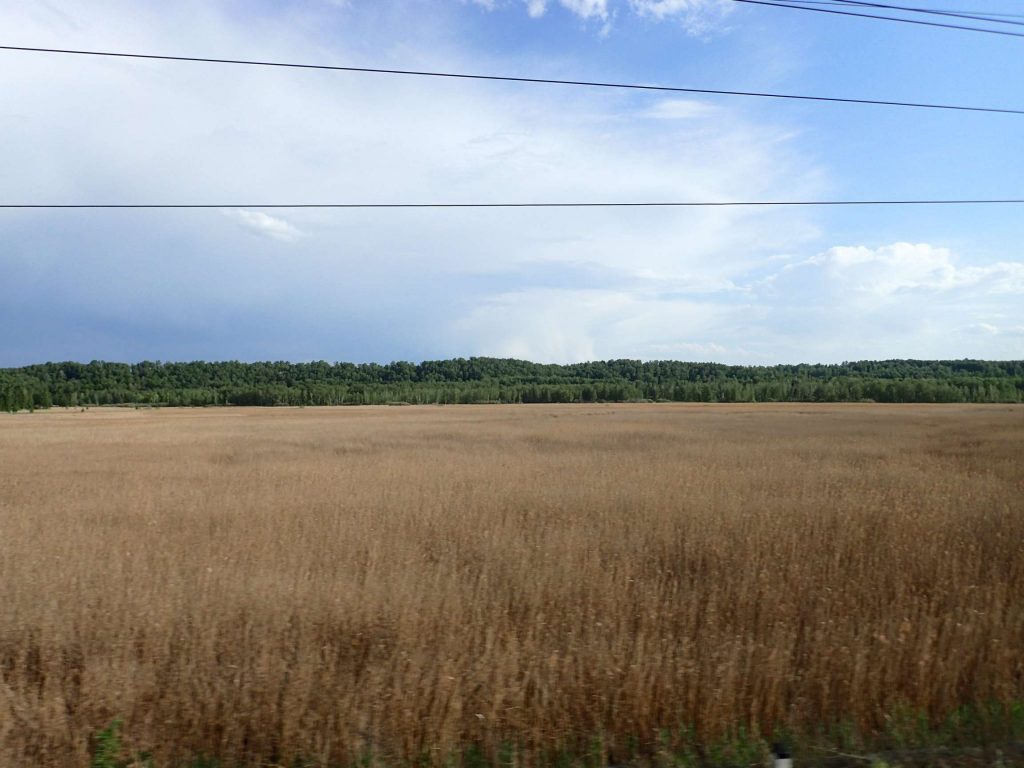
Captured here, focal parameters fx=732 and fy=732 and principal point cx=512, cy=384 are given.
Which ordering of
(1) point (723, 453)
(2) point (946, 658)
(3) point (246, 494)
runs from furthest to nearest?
(1) point (723, 453) < (3) point (246, 494) < (2) point (946, 658)

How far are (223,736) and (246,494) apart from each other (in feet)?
33.9

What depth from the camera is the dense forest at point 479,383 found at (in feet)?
329

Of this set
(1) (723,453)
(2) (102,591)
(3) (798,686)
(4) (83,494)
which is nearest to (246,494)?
(4) (83,494)

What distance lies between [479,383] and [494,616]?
145868 mm

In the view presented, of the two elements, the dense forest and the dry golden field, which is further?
the dense forest

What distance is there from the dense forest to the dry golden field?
91.7 metres

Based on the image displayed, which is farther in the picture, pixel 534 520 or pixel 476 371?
pixel 476 371

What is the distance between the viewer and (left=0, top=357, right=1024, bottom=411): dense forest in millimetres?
100369

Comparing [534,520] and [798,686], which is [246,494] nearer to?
[534,520]

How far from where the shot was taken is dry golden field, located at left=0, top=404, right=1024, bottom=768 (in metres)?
5.34

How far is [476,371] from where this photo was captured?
173 meters

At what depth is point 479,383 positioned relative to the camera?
153m

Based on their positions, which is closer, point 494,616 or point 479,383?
point 494,616

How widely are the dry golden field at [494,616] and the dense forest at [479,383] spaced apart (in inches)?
3609
